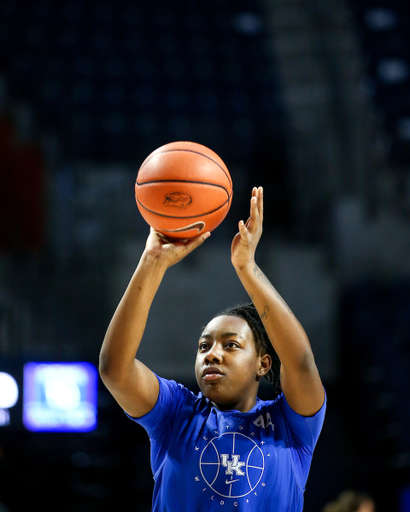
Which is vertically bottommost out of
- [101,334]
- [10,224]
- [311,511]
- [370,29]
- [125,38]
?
[311,511]

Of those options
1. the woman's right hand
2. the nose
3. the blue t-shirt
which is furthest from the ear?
the woman's right hand

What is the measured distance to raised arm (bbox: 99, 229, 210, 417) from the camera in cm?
214

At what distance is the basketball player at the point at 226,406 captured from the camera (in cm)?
214

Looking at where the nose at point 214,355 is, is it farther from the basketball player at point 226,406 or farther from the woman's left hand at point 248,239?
the woman's left hand at point 248,239

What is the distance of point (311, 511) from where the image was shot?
22.1 ft

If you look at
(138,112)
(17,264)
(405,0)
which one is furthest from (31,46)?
(405,0)

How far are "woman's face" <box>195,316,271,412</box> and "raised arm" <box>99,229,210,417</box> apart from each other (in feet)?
0.73

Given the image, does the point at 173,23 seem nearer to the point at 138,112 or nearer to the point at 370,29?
the point at 138,112

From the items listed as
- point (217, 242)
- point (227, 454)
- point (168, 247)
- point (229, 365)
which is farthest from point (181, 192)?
point (217, 242)

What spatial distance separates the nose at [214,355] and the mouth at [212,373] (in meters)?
0.03

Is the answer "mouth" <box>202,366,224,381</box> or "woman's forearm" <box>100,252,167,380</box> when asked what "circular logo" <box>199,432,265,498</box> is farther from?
"woman's forearm" <box>100,252,167,380</box>

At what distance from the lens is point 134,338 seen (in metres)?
2.16

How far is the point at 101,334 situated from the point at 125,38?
5.33 meters

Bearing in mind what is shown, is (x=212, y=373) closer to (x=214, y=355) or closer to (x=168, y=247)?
(x=214, y=355)
